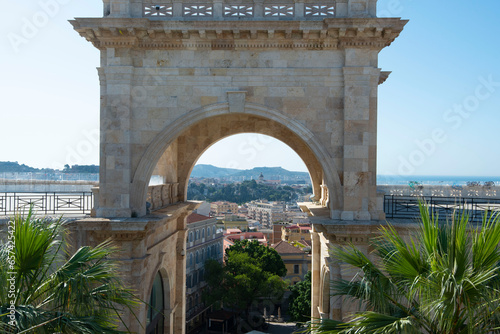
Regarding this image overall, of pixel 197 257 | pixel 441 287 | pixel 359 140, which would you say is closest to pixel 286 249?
pixel 197 257

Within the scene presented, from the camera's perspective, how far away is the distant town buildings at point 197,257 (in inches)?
1615

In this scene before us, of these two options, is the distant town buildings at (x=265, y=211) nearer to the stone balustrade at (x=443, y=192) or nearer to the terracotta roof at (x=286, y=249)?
the terracotta roof at (x=286, y=249)

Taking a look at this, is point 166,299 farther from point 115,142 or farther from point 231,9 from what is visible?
point 231,9

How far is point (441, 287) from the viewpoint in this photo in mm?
4668

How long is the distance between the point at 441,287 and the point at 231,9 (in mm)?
8043

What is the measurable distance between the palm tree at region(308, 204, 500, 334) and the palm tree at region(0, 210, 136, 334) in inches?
108

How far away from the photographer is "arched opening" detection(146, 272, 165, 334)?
42.3ft

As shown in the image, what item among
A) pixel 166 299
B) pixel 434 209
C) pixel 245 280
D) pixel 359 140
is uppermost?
pixel 359 140

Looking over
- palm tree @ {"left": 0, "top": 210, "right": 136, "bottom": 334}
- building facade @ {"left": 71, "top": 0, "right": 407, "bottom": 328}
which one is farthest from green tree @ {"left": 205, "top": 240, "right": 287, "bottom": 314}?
palm tree @ {"left": 0, "top": 210, "right": 136, "bottom": 334}

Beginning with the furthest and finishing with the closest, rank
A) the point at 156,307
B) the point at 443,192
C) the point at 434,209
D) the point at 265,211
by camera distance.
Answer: the point at 265,211 → the point at 443,192 → the point at 156,307 → the point at 434,209

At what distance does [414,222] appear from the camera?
32.3ft

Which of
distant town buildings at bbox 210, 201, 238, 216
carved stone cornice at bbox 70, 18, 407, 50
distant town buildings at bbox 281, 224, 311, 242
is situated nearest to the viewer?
carved stone cornice at bbox 70, 18, 407, 50

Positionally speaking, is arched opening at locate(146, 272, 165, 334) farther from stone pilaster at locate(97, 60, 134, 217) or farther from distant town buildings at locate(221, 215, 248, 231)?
distant town buildings at locate(221, 215, 248, 231)

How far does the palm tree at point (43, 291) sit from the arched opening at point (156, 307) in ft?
26.3
